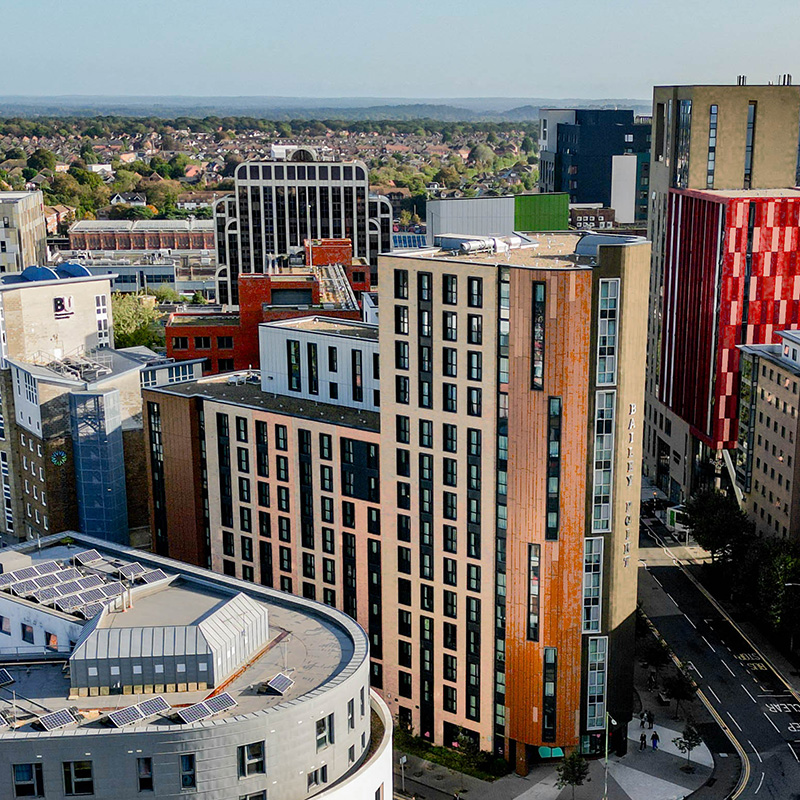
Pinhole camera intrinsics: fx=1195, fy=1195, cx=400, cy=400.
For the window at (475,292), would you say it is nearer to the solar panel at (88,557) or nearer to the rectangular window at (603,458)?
the rectangular window at (603,458)

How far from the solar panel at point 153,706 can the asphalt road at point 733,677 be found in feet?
161

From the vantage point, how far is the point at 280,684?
65125 millimetres

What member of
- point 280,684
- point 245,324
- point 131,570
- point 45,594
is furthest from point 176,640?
point 245,324

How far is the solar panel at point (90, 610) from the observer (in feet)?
232

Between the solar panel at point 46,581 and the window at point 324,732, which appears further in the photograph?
the solar panel at point 46,581

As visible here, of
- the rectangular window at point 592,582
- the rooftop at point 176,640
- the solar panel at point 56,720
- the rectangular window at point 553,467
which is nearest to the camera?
the solar panel at point 56,720

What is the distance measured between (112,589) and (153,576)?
3.05 metres

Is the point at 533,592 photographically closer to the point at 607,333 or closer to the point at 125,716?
the point at 607,333

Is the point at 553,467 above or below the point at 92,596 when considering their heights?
above

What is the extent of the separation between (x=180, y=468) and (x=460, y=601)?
29.6m

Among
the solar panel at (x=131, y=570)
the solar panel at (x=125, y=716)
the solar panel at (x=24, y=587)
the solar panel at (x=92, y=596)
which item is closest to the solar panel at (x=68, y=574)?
the solar panel at (x=24, y=587)

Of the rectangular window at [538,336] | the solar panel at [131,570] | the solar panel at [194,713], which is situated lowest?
the solar panel at [194,713]

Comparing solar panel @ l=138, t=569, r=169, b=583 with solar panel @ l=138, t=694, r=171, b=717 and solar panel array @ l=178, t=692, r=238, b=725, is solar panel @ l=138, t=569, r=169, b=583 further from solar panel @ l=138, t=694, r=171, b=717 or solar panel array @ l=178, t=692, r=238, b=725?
solar panel array @ l=178, t=692, r=238, b=725

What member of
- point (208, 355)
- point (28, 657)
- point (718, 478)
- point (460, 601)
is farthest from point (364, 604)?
point (718, 478)
